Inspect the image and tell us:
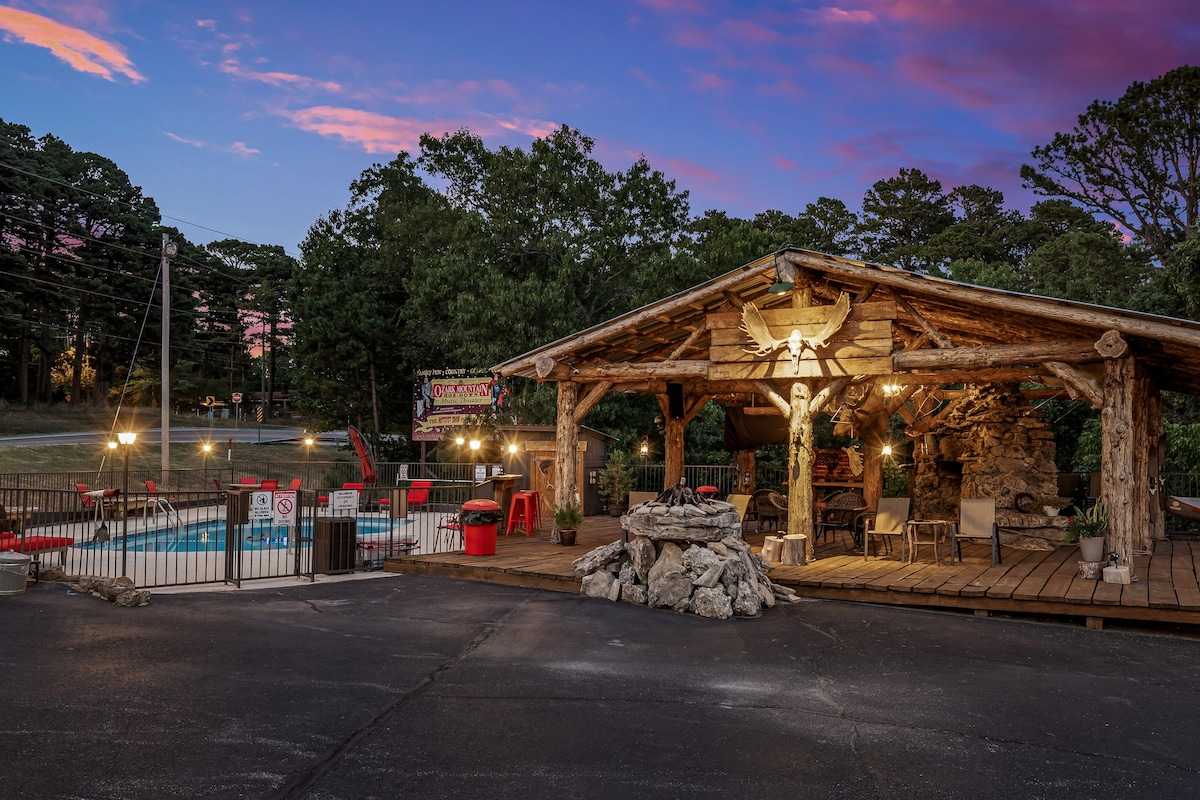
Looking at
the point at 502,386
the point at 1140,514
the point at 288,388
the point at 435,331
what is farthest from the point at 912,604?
the point at 288,388

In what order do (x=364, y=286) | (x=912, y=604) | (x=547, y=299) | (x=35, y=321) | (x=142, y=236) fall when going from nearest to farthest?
(x=912, y=604), (x=547, y=299), (x=364, y=286), (x=35, y=321), (x=142, y=236)

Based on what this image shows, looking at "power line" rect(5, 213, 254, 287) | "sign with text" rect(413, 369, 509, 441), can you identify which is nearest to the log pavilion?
"sign with text" rect(413, 369, 509, 441)

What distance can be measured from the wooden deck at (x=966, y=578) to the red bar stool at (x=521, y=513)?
1389 millimetres

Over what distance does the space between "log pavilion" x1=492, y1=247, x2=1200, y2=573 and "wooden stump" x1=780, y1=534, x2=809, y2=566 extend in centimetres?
31

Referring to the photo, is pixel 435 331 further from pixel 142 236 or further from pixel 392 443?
pixel 142 236

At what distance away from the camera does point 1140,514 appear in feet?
36.8

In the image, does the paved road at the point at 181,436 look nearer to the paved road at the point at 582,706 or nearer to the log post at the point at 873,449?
the log post at the point at 873,449

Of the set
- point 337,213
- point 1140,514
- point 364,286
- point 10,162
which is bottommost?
point 1140,514

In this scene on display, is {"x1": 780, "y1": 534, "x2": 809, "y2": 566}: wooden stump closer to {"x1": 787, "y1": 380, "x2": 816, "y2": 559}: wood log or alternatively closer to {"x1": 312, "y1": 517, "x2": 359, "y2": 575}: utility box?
{"x1": 787, "y1": 380, "x2": 816, "y2": 559}: wood log

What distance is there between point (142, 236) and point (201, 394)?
11602 mm

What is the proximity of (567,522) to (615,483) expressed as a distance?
614cm

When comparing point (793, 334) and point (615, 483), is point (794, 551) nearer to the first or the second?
point (793, 334)

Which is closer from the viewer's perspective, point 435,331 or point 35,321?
point 435,331

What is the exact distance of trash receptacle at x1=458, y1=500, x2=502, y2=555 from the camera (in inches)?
464
